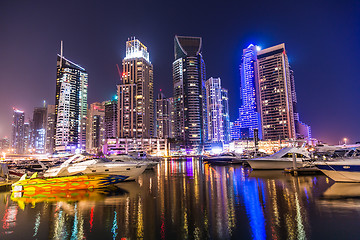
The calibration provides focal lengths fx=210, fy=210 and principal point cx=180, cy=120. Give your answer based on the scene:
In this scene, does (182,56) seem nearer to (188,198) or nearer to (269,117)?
(269,117)

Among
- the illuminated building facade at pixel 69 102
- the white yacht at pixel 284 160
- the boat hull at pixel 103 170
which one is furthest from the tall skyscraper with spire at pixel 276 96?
the boat hull at pixel 103 170

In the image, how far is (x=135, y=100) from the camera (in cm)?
16325

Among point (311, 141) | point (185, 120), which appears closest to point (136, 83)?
point (185, 120)

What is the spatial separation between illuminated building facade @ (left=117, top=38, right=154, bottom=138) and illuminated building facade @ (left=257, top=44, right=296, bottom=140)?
93.0 m

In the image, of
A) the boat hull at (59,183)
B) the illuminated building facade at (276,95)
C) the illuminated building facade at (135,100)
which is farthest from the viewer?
the illuminated building facade at (135,100)

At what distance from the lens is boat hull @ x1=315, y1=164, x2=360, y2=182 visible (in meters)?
17.0

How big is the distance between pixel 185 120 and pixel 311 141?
98754 mm

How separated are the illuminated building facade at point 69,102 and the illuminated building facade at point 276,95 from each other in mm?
154626

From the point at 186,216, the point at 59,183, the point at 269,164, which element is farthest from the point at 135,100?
the point at 186,216

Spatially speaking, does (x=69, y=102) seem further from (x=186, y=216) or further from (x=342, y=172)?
(x=342, y=172)

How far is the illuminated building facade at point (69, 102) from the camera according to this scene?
555 feet

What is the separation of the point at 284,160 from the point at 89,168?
25.5 meters

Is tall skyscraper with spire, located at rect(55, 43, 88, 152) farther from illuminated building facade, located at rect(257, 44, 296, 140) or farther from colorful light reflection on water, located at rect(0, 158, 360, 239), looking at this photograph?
colorful light reflection on water, located at rect(0, 158, 360, 239)

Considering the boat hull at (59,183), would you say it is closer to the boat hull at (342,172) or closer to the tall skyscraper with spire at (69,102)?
the boat hull at (342,172)
